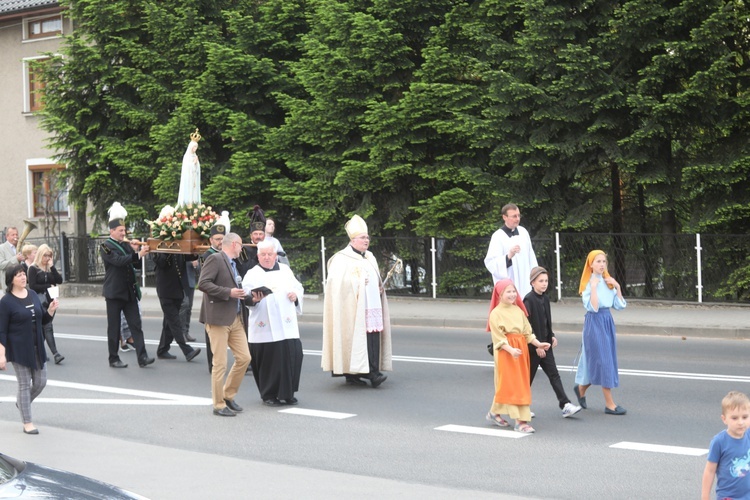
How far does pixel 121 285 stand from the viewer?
14094 millimetres

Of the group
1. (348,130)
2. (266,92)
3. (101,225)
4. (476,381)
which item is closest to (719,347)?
(476,381)

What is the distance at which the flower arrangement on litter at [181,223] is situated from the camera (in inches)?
597

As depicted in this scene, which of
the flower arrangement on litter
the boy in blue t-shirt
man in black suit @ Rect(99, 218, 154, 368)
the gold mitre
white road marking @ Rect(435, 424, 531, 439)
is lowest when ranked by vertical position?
white road marking @ Rect(435, 424, 531, 439)

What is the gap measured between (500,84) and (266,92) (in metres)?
7.27

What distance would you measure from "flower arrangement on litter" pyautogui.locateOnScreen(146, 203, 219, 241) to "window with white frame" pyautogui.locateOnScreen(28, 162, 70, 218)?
2168cm

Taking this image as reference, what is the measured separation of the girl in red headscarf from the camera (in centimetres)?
958

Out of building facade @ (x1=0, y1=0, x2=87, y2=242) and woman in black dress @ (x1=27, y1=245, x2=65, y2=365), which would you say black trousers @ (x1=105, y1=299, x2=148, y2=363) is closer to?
woman in black dress @ (x1=27, y1=245, x2=65, y2=365)

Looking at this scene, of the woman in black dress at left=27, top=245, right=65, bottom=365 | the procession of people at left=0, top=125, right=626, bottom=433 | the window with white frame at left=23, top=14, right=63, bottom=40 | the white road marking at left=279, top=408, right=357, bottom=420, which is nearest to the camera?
the procession of people at left=0, top=125, right=626, bottom=433

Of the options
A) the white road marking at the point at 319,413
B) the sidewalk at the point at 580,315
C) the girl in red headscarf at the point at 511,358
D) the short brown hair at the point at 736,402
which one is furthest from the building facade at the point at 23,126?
the short brown hair at the point at 736,402

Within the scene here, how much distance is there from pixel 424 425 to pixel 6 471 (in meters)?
5.54

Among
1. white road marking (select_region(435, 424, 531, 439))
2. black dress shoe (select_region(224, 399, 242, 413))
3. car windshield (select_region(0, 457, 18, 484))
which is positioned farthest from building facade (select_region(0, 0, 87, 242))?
car windshield (select_region(0, 457, 18, 484))

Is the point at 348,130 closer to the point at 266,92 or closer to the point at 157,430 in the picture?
the point at 266,92

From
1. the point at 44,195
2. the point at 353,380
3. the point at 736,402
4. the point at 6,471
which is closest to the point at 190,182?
the point at 353,380

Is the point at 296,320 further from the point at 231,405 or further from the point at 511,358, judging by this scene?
the point at 511,358
